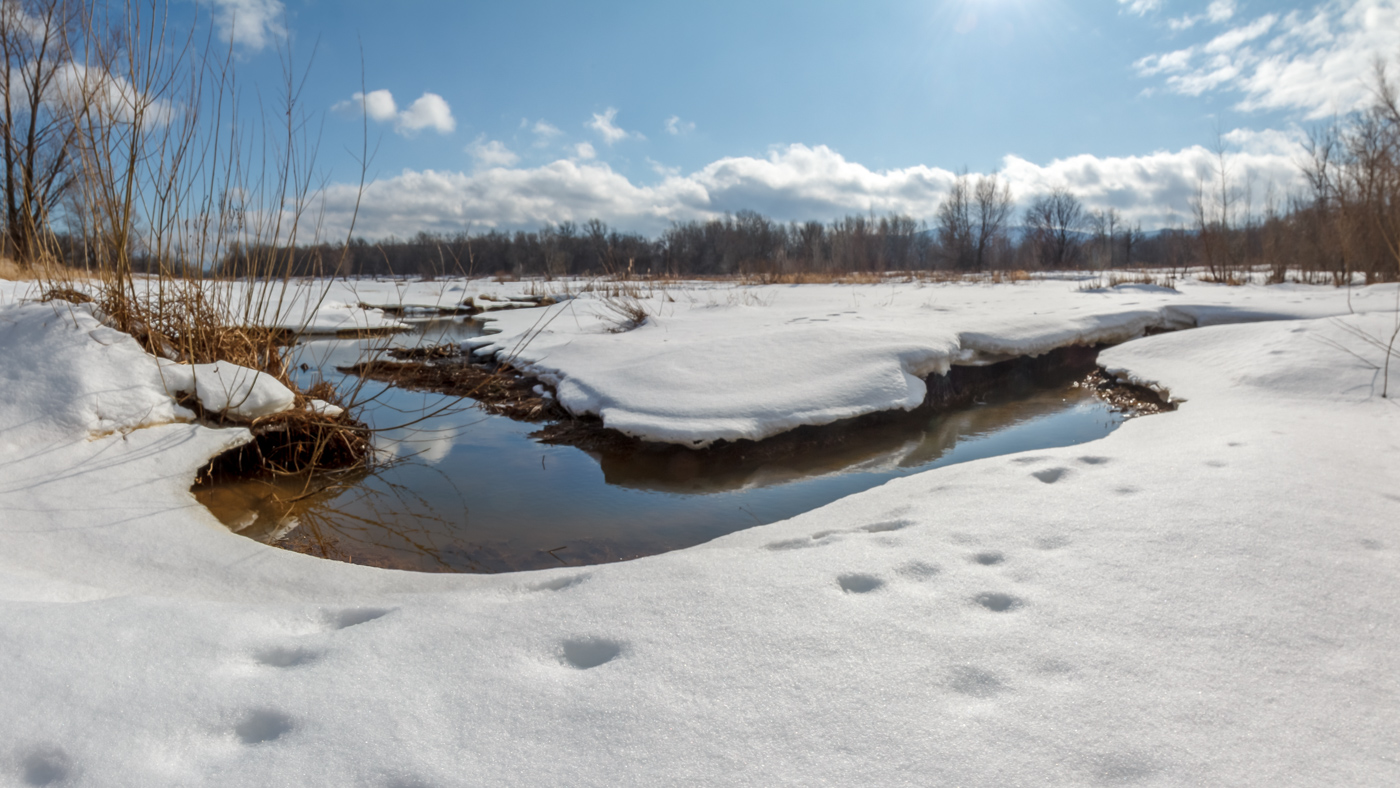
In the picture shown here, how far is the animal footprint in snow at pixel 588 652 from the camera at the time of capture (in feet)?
4.34

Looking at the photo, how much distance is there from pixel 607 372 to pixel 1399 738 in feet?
14.0

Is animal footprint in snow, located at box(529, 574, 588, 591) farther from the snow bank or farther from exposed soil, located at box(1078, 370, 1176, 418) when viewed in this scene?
exposed soil, located at box(1078, 370, 1176, 418)

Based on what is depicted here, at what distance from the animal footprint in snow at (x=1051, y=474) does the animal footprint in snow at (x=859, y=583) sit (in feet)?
3.77

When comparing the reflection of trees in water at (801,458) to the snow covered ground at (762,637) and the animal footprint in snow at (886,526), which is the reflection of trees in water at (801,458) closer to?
the snow covered ground at (762,637)

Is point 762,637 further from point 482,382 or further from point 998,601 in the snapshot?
point 482,382

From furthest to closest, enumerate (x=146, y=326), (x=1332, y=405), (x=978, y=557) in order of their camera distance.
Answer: (x=1332, y=405), (x=146, y=326), (x=978, y=557)

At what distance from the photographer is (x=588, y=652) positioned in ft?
4.46

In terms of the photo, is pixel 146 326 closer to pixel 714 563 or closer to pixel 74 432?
pixel 74 432

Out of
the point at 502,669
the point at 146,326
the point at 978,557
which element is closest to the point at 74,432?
the point at 146,326

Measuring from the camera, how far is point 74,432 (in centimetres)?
252

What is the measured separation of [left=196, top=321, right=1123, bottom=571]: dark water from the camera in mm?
2549

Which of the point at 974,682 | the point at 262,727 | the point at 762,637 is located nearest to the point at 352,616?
the point at 262,727

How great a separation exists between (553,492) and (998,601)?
2196mm

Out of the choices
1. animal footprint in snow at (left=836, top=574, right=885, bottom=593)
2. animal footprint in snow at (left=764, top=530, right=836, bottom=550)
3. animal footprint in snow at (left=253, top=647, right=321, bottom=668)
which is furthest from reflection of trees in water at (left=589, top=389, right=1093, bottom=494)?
animal footprint in snow at (left=253, top=647, right=321, bottom=668)
